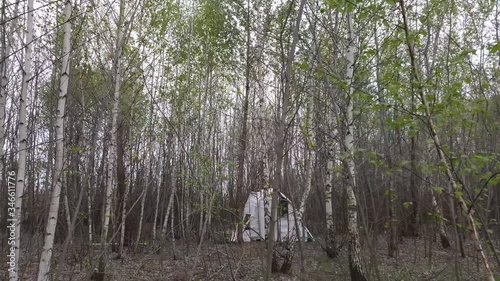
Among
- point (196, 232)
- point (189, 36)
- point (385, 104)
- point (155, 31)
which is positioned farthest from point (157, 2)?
point (385, 104)

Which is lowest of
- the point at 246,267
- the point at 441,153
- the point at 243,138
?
the point at 246,267

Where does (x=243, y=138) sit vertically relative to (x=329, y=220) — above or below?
above

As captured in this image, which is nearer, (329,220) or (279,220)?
(279,220)

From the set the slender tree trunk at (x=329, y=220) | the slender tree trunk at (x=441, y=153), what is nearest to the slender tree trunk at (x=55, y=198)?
the slender tree trunk at (x=441, y=153)

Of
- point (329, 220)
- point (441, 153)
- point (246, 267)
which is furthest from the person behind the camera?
point (329, 220)

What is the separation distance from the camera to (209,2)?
970cm

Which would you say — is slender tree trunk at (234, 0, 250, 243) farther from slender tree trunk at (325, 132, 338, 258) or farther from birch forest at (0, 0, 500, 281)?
slender tree trunk at (325, 132, 338, 258)

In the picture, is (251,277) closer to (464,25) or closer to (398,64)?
(398,64)

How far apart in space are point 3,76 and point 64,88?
77cm

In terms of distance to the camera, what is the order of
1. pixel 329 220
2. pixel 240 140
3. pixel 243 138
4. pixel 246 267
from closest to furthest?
1. pixel 246 267
2. pixel 329 220
3. pixel 243 138
4. pixel 240 140

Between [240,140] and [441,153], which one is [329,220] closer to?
[240,140]

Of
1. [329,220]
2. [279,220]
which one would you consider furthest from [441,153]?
[329,220]

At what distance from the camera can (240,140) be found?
9812 mm

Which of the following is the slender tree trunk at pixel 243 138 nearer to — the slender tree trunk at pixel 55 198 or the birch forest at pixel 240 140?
the birch forest at pixel 240 140
